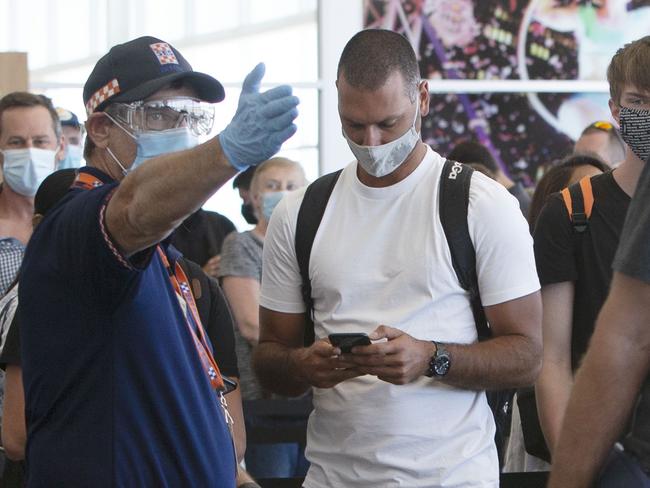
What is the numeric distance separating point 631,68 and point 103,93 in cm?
133

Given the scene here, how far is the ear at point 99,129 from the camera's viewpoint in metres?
2.46

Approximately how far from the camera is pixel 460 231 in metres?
2.70

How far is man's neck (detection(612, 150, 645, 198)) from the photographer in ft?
9.69

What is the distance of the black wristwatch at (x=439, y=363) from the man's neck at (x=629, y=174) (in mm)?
736

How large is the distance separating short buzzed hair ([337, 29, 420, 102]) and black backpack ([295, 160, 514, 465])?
10.1 inches

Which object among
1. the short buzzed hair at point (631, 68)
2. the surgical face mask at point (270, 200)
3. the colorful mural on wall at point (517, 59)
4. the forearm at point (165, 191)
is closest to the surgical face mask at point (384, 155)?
the short buzzed hair at point (631, 68)

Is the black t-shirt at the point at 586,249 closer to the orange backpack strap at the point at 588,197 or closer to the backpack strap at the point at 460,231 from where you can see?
the orange backpack strap at the point at 588,197

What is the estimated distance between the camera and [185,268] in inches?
123

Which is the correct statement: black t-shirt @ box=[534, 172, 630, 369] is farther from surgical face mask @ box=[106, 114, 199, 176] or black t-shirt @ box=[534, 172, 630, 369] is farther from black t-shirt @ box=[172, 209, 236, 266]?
black t-shirt @ box=[172, 209, 236, 266]

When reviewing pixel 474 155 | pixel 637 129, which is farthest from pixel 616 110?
pixel 474 155

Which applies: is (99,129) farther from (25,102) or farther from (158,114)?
(25,102)

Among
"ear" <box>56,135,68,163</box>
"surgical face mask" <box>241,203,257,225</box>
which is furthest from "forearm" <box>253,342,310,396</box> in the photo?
"surgical face mask" <box>241,203,257,225</box>

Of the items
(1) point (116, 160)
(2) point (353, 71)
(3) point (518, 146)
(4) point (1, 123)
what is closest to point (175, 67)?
(1) point (116, 160)

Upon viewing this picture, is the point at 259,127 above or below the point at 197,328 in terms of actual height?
above
